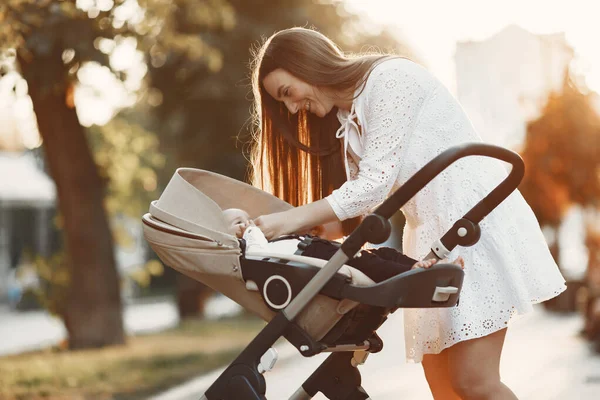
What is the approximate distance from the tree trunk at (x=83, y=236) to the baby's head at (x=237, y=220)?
822 cm

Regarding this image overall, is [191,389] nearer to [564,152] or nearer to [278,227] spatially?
[278,227]

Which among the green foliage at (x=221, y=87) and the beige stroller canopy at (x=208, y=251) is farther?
the green foliage at (x=221, y=87)

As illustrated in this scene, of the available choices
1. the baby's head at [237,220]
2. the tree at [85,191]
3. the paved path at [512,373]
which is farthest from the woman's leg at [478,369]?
the tree at [85,191]

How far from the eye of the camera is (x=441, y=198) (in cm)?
337

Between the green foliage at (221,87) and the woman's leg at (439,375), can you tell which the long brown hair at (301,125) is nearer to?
the woman's leg at (439,375)

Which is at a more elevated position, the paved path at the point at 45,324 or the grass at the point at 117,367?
the grass at the point at 117,367

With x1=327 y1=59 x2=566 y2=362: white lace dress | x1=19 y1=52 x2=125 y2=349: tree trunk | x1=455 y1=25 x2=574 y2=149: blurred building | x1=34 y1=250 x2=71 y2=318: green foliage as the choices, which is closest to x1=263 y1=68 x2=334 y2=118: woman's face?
x1=327 y1=59 x2=566 y2=362: white lace dress

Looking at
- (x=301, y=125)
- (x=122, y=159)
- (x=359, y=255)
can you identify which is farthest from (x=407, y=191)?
(x=122, y=159)

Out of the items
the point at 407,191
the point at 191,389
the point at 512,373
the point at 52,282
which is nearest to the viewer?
the point at 407,191

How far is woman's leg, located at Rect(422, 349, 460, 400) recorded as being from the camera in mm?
3502

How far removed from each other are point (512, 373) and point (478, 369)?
17.7ft

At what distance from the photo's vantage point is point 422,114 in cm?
332

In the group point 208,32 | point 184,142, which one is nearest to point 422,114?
point 208,32

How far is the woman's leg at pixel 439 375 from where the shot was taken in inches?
138
